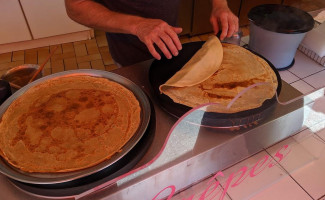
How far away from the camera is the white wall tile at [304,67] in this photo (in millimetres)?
1035

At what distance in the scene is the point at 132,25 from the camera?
2.53 feet

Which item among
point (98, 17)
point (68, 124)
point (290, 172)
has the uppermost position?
point (98, 17)

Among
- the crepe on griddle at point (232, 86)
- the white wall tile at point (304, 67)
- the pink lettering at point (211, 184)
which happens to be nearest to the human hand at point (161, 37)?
the crepe on griddle at point (232, 86)

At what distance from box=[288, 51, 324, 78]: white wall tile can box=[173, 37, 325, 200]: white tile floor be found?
0.28 m

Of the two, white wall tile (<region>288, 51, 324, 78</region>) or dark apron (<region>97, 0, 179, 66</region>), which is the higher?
dark apron (<region>97, 0, 179, 66</region>)

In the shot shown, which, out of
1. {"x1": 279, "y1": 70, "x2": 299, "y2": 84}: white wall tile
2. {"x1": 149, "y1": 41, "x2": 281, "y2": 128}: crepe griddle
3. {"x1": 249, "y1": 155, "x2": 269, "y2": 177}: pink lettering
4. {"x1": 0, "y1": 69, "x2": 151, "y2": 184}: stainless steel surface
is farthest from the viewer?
{"x1": 279, "y1": 70, "x2": 299, "y2": 84}: white wall tile

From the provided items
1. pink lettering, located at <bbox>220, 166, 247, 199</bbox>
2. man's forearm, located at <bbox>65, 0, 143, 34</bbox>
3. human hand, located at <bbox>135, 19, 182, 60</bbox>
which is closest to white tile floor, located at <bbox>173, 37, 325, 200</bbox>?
pink lettering, located at <bbox>220, 166, 247, 199</bbox>

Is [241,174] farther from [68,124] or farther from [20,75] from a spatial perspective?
[20,75]

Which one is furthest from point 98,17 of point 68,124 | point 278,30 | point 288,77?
point 288,77

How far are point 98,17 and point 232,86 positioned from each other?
1.58ft

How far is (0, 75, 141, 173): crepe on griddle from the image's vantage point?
22.3 inches

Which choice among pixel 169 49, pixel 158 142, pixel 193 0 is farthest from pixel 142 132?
pixel 193 0

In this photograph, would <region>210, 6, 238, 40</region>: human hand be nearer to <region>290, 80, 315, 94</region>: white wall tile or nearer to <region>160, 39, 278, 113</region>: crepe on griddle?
<region>160, 39, 278, 113</region>: crepe on griddle

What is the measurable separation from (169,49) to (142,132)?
26 centimetres
